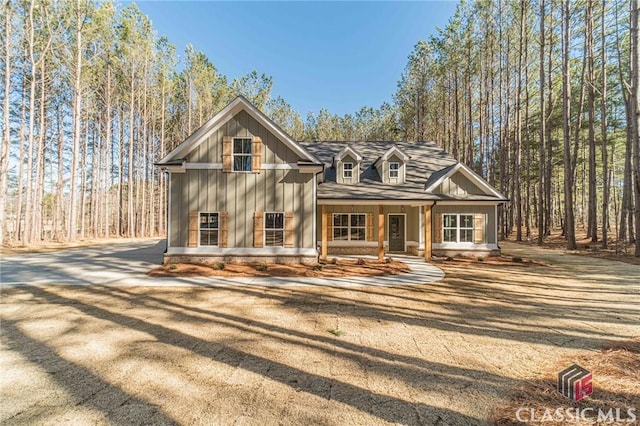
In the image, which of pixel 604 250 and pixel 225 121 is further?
pixel 604 250

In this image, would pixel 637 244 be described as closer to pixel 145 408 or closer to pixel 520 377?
pixel 520 377

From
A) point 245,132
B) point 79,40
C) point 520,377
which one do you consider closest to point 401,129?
point 245,132

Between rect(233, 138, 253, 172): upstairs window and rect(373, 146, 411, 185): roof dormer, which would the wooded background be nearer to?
rect(373, 146, 411, 185): roof dormer

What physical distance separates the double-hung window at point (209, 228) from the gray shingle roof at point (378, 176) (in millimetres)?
4734

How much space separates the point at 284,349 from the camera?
417 centimetres

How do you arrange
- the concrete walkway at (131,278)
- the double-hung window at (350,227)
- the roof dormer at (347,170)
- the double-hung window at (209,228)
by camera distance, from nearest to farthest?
1. the concrete walkway at (131,278)
2. the double-hung window at (209,228)
3. the double-hung window at (350,227)
4. the roof dormer at (347,170)

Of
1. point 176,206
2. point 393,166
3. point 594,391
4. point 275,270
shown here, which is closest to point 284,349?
point 594,391

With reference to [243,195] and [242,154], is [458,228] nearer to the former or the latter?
[243,195]

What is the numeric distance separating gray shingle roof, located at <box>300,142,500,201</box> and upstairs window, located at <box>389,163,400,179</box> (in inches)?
26.5

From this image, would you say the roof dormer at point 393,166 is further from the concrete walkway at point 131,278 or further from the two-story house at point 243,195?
the concrete walkway at point 131,278

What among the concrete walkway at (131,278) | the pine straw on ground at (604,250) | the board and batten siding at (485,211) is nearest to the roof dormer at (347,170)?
the board and batten siding at (485,211)

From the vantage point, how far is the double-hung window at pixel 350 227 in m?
14.0

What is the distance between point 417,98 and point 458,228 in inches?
865

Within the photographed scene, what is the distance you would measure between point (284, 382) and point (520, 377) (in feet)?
10.2
